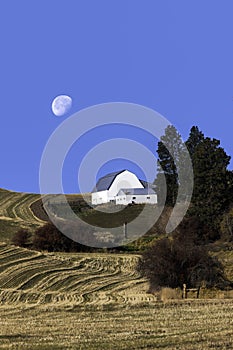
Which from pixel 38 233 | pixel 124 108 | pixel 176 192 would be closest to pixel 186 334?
pixel 124 108

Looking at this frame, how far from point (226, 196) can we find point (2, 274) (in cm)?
3086

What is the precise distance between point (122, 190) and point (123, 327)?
88.4 metres

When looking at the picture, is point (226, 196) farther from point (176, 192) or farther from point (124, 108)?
point (124, 108)

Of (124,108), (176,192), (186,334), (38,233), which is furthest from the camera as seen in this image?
(176,192)

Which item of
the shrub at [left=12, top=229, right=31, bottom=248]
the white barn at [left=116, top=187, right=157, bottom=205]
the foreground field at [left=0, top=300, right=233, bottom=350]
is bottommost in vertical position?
the foreground field at [left=0, top=300, right=233, bottom=350]

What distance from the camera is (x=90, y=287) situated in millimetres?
39406

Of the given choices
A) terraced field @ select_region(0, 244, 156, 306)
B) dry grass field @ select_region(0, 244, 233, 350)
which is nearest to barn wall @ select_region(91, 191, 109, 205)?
terraced field @ select_region(0, 244, 156, 306)

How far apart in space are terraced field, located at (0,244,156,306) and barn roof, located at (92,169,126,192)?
53.9 metres

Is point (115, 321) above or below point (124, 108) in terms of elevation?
below

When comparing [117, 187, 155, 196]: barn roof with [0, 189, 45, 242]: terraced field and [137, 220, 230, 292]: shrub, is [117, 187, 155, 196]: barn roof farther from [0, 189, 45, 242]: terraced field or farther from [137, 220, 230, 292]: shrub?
[137, 220, 230, 292]: shrub

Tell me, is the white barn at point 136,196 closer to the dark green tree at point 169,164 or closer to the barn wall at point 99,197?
the barn wall at point 99,197

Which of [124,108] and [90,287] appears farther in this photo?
[124,108]

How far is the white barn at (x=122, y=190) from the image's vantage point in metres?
104

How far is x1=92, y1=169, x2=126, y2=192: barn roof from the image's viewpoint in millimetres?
111375
